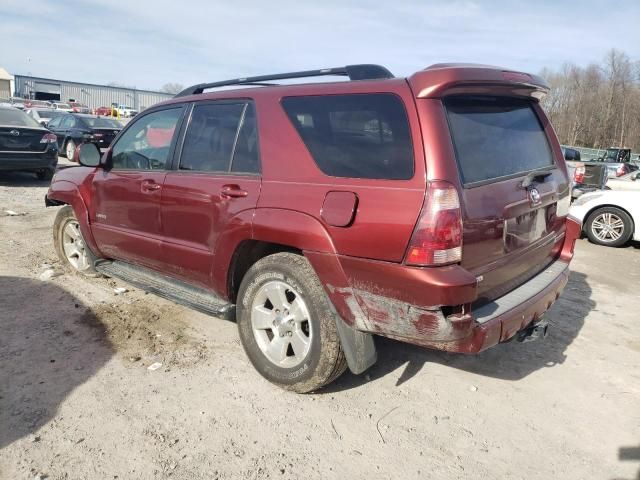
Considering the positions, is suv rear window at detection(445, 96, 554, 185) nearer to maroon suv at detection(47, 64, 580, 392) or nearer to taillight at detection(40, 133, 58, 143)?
maroon suv at detection(47, 64, 580, 392)

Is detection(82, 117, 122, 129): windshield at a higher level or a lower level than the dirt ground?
higher

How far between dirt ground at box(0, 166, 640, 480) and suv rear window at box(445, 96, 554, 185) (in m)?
1.45

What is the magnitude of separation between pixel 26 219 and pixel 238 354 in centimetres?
572

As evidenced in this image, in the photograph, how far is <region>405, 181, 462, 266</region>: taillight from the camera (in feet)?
8.10

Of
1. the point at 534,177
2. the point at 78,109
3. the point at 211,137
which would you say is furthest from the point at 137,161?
the point at 78,109

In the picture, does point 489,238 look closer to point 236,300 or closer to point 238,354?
point 236,300

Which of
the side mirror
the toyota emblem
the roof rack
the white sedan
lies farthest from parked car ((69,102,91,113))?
the toyota emblem

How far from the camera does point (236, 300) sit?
3582 millimetres

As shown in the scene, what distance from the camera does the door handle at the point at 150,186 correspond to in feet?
12.8

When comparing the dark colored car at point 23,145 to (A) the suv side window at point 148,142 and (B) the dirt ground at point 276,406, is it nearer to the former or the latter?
(B) the dirt ground at point 276,406

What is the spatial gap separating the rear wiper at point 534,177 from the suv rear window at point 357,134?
0.90 metres

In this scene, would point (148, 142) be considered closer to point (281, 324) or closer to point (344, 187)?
point (281, 324)

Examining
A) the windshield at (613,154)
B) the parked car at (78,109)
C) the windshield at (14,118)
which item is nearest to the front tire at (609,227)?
the windshield at (14,118)

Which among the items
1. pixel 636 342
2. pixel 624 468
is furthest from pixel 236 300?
pixel 636 342
